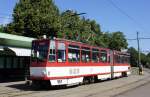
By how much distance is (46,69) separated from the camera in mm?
22250

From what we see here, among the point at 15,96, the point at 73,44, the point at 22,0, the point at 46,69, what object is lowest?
the point at 15,96

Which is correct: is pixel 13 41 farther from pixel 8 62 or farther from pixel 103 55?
pixel 103 55

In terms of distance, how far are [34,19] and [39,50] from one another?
20.0 metres

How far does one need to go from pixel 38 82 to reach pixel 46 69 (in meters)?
1.51

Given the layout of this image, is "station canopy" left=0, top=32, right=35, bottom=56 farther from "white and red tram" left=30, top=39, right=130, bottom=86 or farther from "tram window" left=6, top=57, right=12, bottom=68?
"white and red tram" left=30, top=39, right=130, bottom=86

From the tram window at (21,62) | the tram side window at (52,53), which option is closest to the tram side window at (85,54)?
the tram side window at (52,53)

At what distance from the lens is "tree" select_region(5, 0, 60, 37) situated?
4262 cm

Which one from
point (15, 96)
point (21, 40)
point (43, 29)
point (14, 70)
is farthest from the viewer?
point (43, 29)

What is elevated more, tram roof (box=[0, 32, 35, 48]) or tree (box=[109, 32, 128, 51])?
tree (box=[109, 32, 128, 51])

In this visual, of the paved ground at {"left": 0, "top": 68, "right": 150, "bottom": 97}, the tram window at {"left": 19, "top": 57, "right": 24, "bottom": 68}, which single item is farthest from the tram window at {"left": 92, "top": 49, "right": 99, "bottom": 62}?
the tram window at {"left": 19, "top": 57, "right": 24, "bottom": 68}

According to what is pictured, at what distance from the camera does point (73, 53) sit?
81.9ft

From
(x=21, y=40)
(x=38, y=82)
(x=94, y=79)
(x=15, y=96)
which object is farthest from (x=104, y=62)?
(x=15, y=96)

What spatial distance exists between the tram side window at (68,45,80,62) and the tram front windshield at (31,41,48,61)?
2037 millimetres

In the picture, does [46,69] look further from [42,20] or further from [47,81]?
[42,20]
